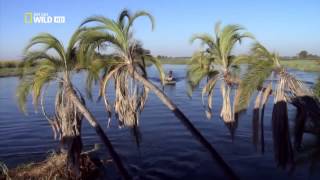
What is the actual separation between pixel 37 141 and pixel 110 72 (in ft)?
52.1

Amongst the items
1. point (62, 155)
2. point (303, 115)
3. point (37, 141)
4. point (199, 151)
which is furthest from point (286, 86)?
point (37, 141)

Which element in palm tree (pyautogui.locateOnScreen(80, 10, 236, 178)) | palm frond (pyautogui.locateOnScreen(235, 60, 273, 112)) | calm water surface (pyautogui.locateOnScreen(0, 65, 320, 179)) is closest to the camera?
palm frond (pyautogui.locateOnScreen(235, 60, 273, 112))

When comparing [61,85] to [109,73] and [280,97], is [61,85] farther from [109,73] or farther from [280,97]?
[280,97]

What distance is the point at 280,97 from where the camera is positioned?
12133 millimetres

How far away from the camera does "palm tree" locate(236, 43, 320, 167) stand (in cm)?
1194

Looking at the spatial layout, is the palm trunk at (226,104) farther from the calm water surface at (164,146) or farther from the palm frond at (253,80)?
the palm frond at (253,80)

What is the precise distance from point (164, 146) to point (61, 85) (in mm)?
13180

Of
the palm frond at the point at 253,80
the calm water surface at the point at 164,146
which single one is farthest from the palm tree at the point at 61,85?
the palm frond at the point at 253,80

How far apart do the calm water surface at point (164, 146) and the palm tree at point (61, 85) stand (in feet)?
9.21

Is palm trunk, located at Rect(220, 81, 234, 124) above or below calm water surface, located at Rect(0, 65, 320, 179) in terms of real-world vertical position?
above

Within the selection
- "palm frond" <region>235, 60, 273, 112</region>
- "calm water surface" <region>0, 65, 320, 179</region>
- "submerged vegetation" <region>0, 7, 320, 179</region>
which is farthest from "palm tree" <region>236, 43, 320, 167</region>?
"calm water surface" <region>0, 65, 320, 179</region>

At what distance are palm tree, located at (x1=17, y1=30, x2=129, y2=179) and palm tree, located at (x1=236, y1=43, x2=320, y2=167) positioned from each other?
5663 mm

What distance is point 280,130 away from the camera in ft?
39.1

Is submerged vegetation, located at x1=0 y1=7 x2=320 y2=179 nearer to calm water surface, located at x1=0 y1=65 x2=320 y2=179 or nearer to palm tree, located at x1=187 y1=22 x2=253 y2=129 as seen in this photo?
palm tree, located at x1=187 y1=22 x2=253 y2=129
